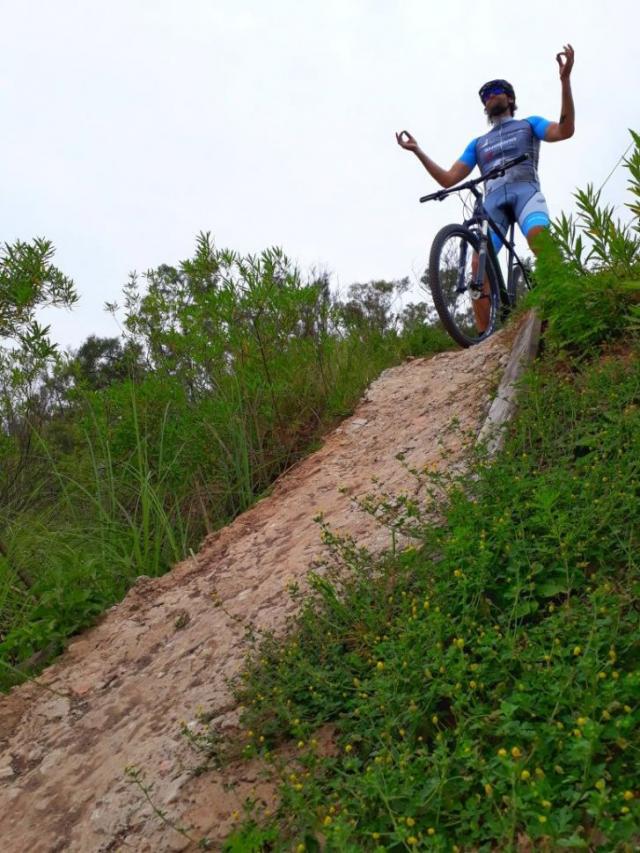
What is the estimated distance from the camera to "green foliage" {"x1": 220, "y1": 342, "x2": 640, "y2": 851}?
→ 1.80m

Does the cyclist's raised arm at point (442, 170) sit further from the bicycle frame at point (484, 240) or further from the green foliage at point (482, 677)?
the green foliage at point (482, 677)

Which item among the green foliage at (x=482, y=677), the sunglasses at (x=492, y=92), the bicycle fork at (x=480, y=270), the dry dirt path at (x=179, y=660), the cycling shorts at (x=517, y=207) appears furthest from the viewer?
the sunglasses at (x=492, y=92)

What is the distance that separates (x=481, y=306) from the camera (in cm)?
595

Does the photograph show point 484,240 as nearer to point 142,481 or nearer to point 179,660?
point 142,481

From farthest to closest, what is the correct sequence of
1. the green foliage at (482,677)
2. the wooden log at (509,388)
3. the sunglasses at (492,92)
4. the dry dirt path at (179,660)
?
the sunglasses at (492,92) → the wooden log at (509,388) → the dry dirt path at (179,660) → the green foliage at (482,677)

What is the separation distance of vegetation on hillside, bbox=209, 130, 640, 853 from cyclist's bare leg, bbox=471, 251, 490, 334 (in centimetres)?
217

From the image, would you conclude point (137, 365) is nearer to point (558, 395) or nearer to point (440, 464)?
point (440, 464)

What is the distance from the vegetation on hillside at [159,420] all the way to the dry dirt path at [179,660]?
0.92 ft

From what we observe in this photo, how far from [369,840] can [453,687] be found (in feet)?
1.36

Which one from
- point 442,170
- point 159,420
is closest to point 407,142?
point 442,170

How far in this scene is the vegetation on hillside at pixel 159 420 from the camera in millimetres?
4484

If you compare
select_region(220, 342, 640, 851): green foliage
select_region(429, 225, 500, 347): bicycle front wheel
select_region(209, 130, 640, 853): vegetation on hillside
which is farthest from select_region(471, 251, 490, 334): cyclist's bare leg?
select_region(220, 342, 640, 851): green foliage

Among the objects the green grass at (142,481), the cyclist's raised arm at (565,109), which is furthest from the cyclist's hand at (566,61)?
the green grass at (142,481)

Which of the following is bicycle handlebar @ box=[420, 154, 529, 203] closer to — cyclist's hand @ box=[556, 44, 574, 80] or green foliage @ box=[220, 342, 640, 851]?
cyclist's hand @ box=[556, 44, 574, 80]
